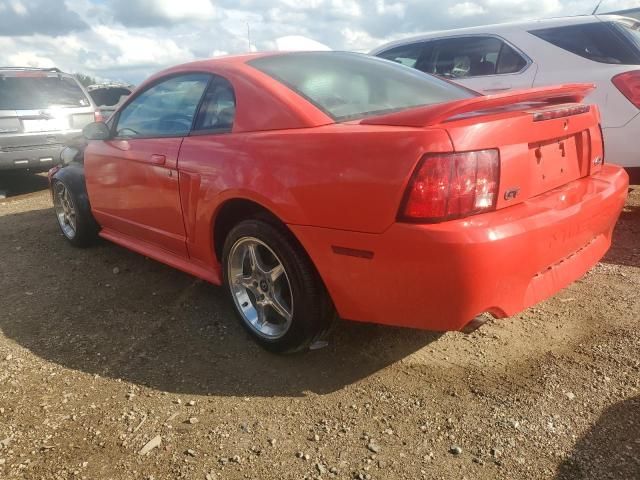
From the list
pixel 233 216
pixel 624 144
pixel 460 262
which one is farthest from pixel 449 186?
pixel 624 144

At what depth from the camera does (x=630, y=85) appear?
170 inches

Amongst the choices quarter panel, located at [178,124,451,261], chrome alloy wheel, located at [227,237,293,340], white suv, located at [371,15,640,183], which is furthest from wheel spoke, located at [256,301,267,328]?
white suv, located at [371,15,640,183]

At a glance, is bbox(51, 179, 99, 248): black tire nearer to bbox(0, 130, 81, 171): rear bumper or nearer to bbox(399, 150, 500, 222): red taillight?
bbox(0, 130, 81, 171): rear bumper

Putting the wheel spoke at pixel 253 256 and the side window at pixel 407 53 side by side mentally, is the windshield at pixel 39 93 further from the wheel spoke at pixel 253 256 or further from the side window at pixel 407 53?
the wheel spoke at pixel 253 256

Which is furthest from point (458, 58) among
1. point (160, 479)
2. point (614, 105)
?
point (160, 479)

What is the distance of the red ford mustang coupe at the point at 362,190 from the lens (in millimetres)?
2039

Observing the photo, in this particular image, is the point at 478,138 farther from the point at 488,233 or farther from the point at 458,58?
the point at 458,58

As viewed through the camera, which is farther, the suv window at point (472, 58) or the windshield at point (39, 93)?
the windshield at point (39, 93)

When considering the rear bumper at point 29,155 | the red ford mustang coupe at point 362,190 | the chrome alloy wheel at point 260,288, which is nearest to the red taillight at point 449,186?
the red ford mustang coupe at point 362,190

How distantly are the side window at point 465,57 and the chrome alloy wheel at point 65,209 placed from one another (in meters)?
3.81

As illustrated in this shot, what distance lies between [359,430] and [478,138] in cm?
123

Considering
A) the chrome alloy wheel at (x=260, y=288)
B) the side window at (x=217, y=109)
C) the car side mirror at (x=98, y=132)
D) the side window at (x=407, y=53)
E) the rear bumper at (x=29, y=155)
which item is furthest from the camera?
the rear bumper at (x=29, y=155)

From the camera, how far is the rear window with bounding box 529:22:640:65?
4.46 m

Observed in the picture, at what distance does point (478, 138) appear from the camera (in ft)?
6.68
